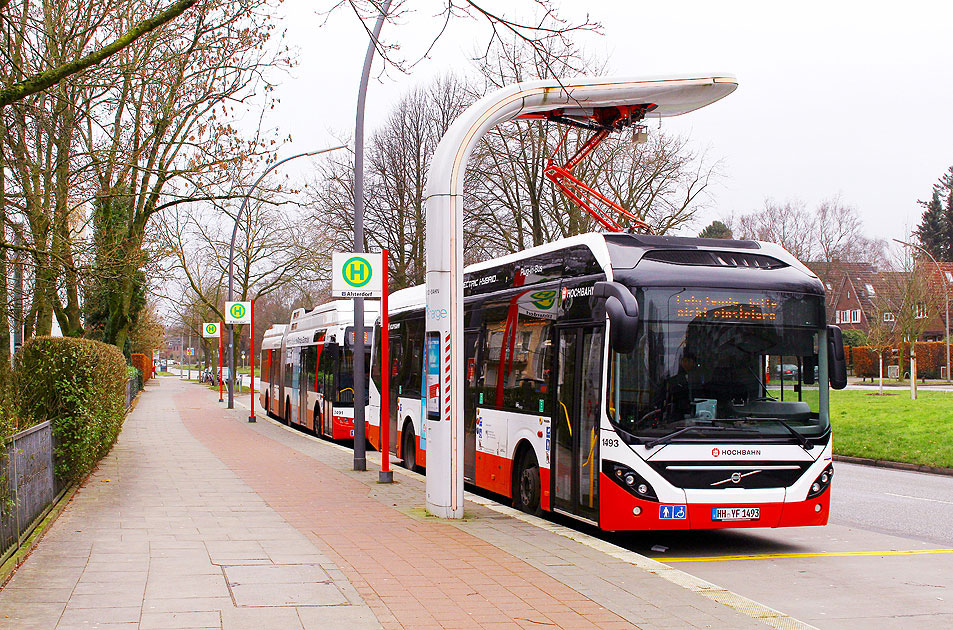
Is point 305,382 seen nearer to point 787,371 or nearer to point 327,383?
point 327,383

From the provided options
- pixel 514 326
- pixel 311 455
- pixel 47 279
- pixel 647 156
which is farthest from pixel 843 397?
pixel 47 279

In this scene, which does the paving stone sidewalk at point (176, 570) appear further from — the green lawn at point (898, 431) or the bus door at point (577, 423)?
the green lawn at point (898, 431)

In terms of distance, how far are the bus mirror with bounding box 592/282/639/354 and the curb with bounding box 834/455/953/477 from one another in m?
11.4

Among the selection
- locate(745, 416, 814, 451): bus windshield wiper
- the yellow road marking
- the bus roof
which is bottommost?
the yellow road marking

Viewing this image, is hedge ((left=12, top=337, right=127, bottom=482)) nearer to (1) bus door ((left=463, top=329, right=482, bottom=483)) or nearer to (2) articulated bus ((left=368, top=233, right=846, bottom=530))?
(1) bus door ((left=463, top=329, right=482, bottom=483))

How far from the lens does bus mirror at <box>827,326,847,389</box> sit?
9.91 meters

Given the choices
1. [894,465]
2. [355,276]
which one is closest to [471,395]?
[355,276]

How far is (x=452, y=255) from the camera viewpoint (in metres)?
10.5

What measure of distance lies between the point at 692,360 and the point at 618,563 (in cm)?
A: 221

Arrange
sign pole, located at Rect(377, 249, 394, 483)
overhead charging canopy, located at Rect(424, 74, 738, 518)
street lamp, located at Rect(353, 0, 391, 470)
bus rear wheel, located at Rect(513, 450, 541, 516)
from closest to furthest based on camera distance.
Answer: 1. overhead charging canopy, located at Rect(424, 74, 738, 518)
2. bus rear wheel, located at Rect(513, 450, 541, 516)
3. sign pole, located at Rect(377, 249, 394, 483)
4. street lamp, located at Rect(353, 0, 391, 470)

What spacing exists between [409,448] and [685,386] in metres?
7.98

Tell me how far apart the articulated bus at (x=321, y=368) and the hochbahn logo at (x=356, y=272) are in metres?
→ 6.21

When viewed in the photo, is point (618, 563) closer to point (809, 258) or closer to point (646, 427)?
point (646, 427)

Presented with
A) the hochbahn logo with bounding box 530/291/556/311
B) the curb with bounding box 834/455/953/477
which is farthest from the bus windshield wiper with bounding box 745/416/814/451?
the curb with bounding box 834/455/953/477
